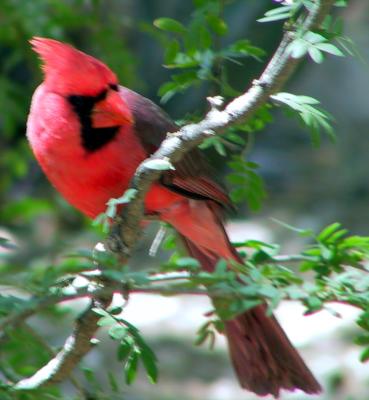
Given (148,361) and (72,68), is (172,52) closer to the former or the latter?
(72,68)

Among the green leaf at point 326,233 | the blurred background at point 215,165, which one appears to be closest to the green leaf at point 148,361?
the green leaf at point 326,233

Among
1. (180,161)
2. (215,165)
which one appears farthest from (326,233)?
(215,165)

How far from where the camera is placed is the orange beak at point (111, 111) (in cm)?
173

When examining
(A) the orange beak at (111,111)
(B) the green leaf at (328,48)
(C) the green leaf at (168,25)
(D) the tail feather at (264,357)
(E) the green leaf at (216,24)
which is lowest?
(D) the tail feather at (264,357)

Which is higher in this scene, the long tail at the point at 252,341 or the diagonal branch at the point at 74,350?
the diagonal branch at the point at 74,350

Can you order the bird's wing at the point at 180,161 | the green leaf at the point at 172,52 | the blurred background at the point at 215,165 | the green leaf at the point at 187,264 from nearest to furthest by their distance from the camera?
the green leaf at the point at 187,264
the green leaf at the point at 172,52
the bird's wing at the point at 180,161
the blurred background at the point at 215,165

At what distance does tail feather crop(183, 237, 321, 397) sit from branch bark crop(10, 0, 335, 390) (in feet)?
1.81

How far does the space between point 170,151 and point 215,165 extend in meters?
2.64

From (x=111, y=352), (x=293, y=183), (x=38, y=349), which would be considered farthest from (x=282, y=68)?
(x=293, y=183)

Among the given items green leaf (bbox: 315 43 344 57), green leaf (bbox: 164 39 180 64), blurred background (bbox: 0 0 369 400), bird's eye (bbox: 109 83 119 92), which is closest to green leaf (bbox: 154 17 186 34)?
green leaf (bbox: 164 39 180 64)

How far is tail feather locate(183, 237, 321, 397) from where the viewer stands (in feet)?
6.53

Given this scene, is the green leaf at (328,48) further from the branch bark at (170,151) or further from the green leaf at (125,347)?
the green leaf at (125,347)

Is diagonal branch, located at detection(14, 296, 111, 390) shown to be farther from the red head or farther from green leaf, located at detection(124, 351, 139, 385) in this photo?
the red head

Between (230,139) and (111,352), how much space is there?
2.20 m
